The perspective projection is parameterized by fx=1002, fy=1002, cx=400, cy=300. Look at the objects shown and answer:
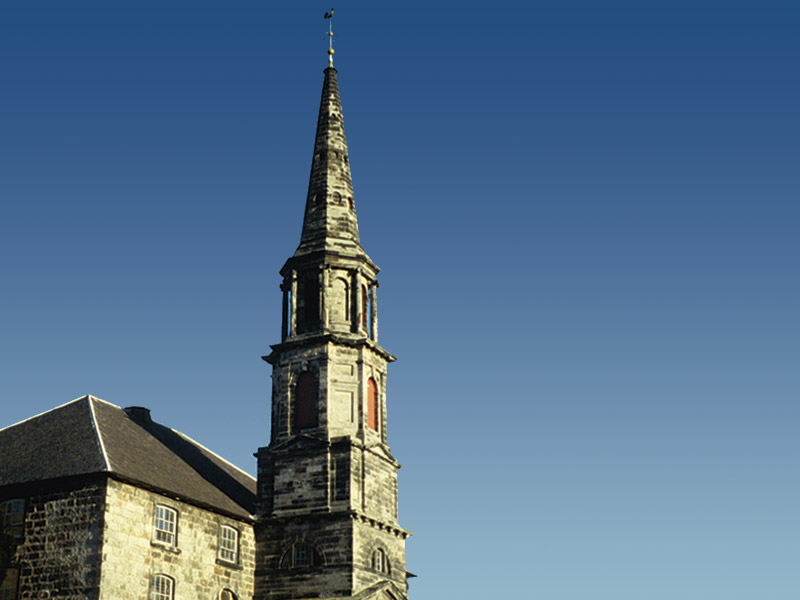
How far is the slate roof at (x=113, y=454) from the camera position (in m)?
36.4

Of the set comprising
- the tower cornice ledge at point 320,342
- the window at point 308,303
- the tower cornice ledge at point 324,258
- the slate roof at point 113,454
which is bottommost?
the slate roof at point 113,454

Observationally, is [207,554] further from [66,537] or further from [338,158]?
[338,158]

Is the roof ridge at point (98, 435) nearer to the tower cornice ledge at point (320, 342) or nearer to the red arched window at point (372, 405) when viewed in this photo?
the tower cornice ledge at point (320, 342)

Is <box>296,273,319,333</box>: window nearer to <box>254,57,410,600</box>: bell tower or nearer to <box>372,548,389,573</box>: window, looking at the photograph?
<box>254,57,410,600</box>: bell tower

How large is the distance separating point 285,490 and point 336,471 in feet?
8.23

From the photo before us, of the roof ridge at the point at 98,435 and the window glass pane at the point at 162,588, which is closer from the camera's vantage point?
the roof ridge at the point at 98,435

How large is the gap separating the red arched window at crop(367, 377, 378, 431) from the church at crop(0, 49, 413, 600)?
0.30ft

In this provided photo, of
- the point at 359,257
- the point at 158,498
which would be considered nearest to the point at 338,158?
the point at 359,257

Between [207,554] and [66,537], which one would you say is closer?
[66,537]

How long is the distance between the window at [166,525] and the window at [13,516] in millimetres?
4719

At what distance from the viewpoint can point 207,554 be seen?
3944 cm

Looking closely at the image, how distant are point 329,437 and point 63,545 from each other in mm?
12016

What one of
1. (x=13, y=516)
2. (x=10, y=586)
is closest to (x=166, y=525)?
(x=13, y=516)

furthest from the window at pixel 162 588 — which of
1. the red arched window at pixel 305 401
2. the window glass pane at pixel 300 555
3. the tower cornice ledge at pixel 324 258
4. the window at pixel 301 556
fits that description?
the tower cornice ledge at pixel 324 258
